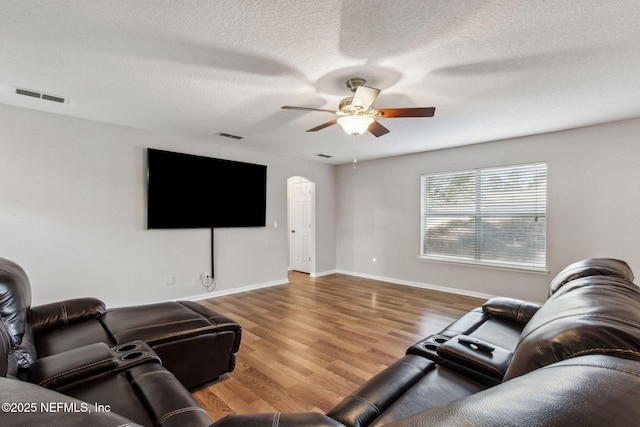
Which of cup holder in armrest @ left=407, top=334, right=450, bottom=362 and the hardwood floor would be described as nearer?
cup holder in armrest @ left=407, top=334, right=450, bottom=362

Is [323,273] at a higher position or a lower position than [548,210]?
lower

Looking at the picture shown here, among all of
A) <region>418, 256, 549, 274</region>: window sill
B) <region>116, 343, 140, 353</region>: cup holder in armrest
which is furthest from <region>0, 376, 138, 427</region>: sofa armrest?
<region>418, 256, 549, 274</region>: window sill

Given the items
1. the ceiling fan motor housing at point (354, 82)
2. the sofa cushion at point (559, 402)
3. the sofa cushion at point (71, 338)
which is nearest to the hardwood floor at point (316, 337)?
the sofa cushion at point (71, 338)

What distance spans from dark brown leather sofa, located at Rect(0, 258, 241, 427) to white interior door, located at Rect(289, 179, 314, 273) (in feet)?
13.5

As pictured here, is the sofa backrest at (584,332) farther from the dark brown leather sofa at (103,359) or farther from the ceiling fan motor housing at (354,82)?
the ceiling fan motor housing at (354,82)

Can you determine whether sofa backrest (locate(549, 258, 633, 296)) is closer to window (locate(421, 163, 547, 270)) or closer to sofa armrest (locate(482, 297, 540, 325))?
sofa armrest (locate(482, 297, 540, 325))

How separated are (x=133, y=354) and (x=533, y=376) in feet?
6.05

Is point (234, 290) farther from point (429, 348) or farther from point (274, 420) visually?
point (274, 420)

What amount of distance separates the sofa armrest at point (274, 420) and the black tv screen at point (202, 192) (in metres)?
3.90

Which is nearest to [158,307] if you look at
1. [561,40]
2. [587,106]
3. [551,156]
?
[561,40]

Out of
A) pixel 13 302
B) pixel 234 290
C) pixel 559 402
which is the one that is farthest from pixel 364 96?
pixel 234 290

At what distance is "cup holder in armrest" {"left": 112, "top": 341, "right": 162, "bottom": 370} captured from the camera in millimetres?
1514

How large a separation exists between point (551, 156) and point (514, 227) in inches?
43.7

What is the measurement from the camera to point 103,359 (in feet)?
4.72
